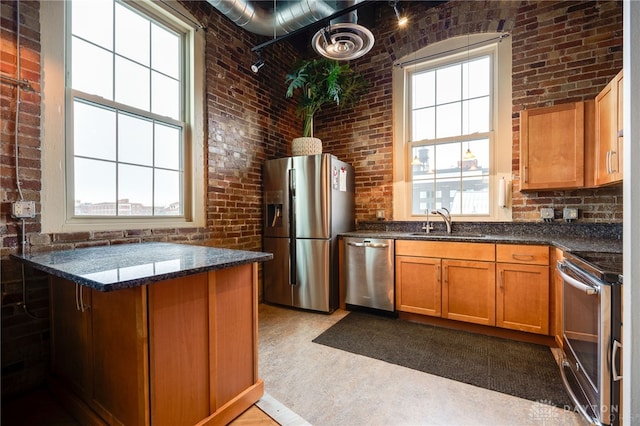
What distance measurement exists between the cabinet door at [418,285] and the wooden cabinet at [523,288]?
1.66 ft

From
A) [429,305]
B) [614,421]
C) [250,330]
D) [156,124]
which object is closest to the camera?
[614,421]

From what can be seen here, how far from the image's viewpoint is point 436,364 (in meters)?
2.08

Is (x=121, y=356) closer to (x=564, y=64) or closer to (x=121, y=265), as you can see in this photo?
(x=121, y=265)

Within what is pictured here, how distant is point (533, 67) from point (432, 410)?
Answer: 326 cm

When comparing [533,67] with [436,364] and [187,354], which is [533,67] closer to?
[436,364]

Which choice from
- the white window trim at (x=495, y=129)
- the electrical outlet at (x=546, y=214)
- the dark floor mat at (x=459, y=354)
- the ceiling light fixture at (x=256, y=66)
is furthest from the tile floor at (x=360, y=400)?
the ceiling light fixture at (x=256, y=66)

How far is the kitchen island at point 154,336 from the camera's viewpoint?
122cm

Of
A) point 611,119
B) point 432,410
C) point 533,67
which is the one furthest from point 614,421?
point 533,67

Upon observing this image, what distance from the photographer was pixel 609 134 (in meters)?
2.10

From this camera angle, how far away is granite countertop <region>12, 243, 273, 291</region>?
109 cm

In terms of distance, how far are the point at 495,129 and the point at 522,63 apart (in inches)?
26.7

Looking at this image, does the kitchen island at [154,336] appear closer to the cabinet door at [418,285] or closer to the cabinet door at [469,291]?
the cabinet door at [418,285]

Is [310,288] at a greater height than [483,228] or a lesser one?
lesser

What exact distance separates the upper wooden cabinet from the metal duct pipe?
225 cm
